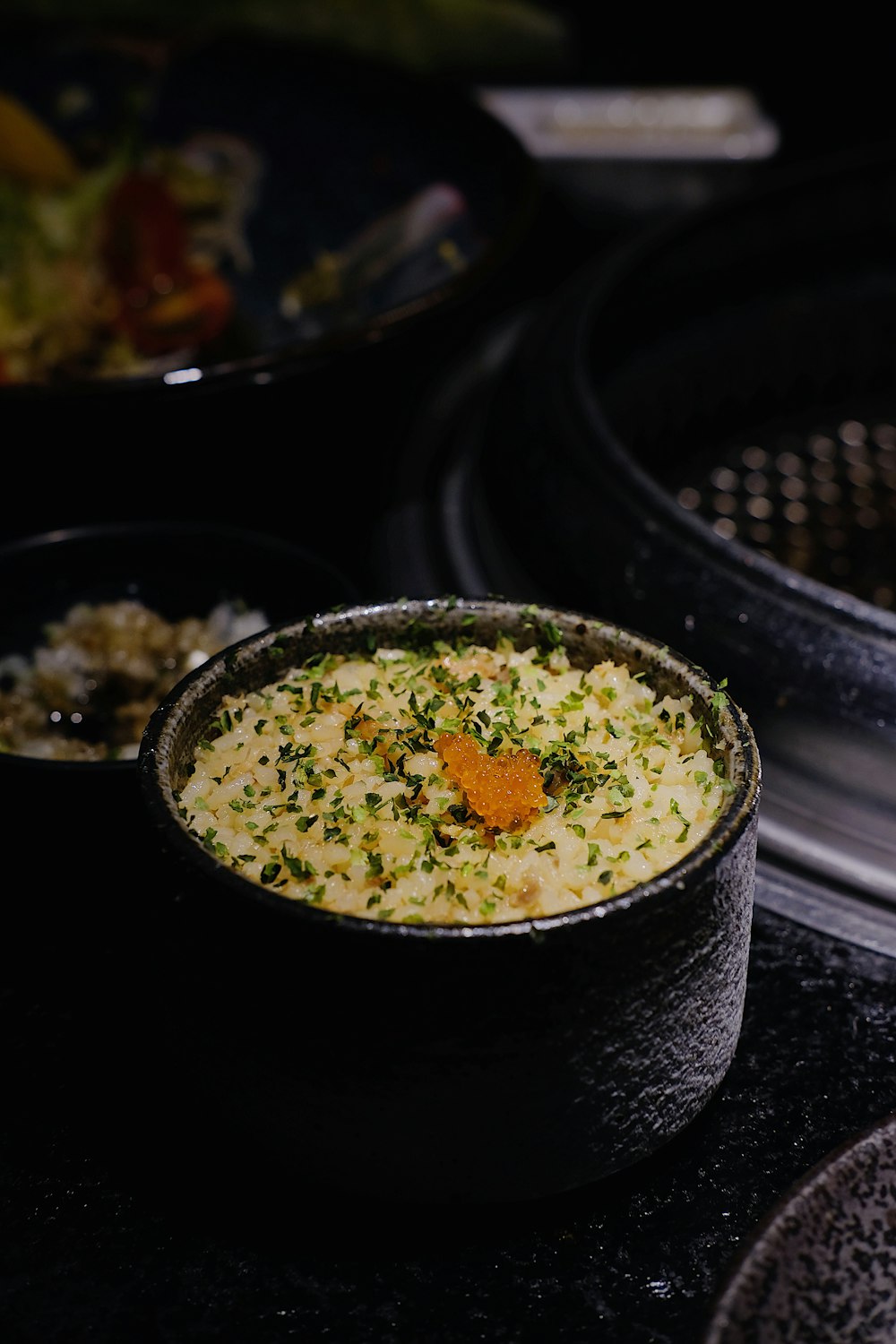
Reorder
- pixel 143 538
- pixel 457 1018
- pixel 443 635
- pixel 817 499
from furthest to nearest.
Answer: pixel 817 499 < pixel 143 538 < pixel 443 635 < pixel 457 1018

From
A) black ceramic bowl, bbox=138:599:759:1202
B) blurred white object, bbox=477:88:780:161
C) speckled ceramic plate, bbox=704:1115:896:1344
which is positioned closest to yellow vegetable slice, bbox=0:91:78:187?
blurred white object, bbox=477:88:780:161

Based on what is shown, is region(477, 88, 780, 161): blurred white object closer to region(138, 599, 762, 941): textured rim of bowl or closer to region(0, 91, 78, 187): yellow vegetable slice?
region(0, 91, 78, 187): yellow vegetable slice

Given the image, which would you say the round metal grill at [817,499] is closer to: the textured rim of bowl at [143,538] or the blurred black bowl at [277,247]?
the blurred black bowl at [277,247]

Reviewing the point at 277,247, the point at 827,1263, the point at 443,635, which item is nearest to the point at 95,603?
the point at 443,635

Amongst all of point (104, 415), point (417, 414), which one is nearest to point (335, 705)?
point (104, 415)

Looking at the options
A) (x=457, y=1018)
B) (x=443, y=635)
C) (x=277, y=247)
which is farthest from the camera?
(x=277, y=247)

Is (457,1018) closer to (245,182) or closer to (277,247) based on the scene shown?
(277,247)
